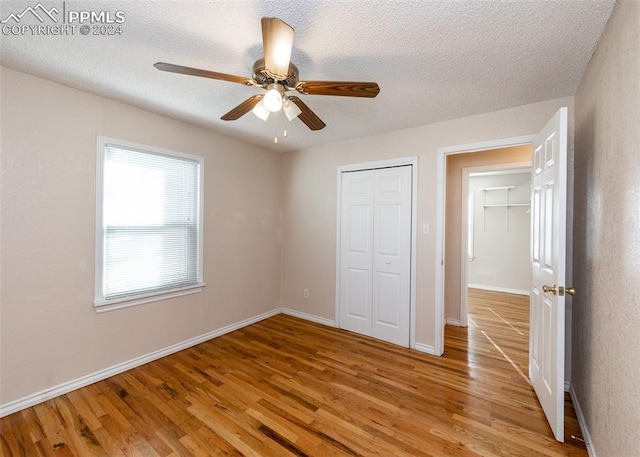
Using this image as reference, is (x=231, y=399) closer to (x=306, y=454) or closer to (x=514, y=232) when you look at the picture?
(x=306, y=454)

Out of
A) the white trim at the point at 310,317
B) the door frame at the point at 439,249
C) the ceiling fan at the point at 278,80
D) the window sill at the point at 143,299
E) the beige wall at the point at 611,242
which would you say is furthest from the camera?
the white trim at the point at 310,317

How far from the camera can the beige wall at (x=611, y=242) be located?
1.13 m

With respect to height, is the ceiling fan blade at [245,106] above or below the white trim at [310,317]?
above

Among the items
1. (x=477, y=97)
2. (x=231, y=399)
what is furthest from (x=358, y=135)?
(x=231, y=399)

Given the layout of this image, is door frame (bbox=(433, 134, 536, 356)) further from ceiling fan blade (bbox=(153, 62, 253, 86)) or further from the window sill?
the window sill

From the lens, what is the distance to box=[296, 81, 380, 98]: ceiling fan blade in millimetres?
1574

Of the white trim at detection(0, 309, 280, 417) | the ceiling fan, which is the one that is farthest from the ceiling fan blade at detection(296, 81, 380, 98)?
the white trim at detection(0, 309, 280, 417)

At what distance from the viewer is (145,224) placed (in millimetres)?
2691

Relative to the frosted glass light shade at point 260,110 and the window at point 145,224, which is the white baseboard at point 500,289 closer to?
the window at point 145,224

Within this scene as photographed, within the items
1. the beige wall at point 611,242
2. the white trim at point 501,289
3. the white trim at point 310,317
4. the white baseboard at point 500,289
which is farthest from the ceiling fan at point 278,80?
the white trim at point 501,289

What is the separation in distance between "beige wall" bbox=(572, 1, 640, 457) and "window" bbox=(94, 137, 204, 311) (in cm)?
331

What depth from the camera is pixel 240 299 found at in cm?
360

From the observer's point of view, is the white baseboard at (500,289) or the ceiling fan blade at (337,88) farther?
the white baseboard at (500,289)

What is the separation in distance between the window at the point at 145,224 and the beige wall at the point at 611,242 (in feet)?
10.9
